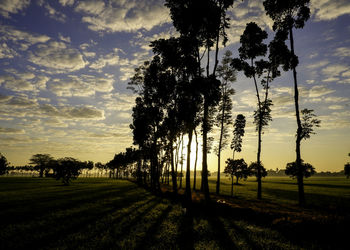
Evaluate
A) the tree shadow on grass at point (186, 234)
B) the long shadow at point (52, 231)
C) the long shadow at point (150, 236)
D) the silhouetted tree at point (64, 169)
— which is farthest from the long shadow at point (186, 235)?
the silhouetted tree at point (64, 169)

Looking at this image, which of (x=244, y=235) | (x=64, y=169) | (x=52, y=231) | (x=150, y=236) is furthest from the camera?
(x=64, y=169)

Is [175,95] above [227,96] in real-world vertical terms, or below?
below

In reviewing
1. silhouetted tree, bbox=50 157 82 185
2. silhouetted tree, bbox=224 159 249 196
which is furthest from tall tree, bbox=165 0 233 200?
silhouetted tree, bbox=50 157 82 185

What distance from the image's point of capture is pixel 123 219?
1369cm

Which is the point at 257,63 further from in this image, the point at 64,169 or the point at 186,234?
the point at 64,169

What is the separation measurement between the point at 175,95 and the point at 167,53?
6.79 m

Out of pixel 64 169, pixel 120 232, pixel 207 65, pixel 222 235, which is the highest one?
pixel 207 65

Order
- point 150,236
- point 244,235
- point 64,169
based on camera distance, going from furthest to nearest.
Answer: point 64,169, point 244,235, point 150,236

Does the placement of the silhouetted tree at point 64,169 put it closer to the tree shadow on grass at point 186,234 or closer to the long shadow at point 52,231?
the long shadow at point 52,231

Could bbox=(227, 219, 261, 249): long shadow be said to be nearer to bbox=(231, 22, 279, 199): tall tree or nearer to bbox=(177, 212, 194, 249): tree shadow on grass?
bbox=(177, 212, 194, 249): tree shadow on grass

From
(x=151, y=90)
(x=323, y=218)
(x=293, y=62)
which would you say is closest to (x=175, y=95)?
(x=151, y=90)

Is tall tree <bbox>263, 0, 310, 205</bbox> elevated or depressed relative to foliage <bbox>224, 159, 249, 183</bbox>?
elevated

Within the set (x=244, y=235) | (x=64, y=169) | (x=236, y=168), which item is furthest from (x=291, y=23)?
(x=64, y=169)

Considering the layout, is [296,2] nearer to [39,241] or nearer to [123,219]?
[123,219]
